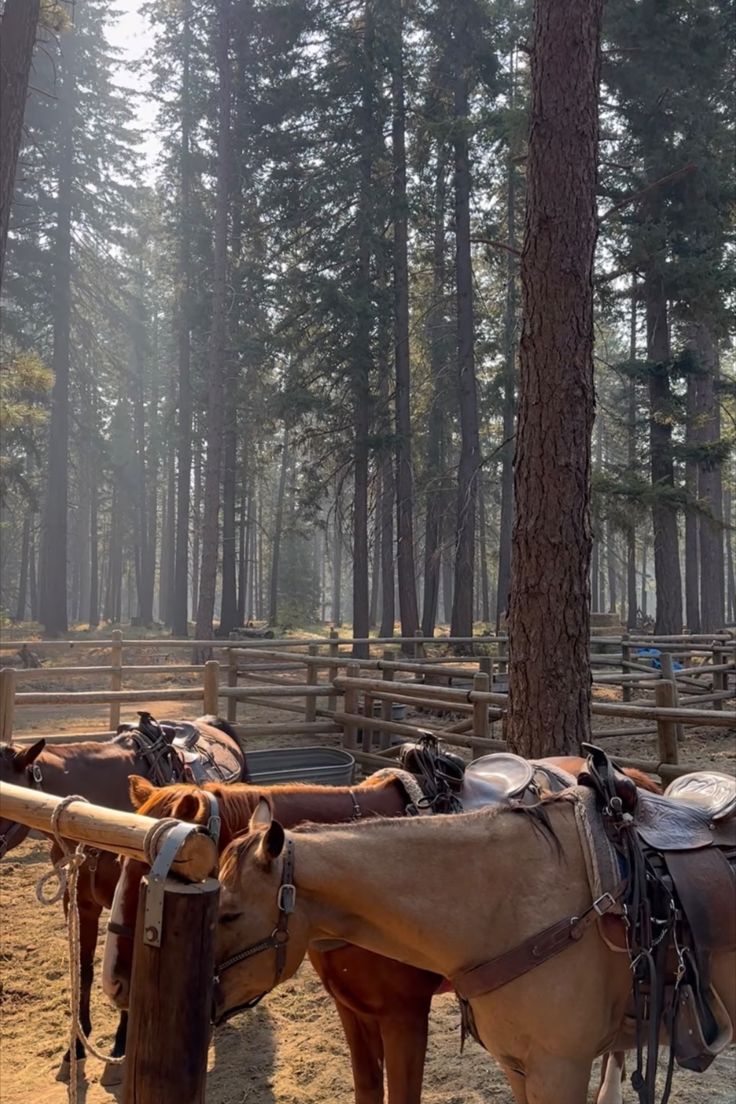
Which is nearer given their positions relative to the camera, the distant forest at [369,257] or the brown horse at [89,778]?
the brown horse at [89,778]

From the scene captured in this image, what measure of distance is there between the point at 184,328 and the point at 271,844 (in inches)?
980

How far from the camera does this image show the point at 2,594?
4488 cm

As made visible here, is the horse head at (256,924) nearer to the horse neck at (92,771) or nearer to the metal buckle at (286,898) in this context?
the metal buckle at (286,898)

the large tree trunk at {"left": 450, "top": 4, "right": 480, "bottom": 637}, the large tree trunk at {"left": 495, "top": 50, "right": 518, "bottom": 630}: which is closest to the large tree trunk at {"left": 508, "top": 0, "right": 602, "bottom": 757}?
the large tree trunk at {"left": 450, "top": 4, "right": 480, "bottom": 637}

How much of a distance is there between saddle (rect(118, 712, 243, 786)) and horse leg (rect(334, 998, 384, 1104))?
1.59 meters

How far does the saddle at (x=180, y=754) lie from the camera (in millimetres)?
4273

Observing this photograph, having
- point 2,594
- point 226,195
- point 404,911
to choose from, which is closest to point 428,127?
point 226,195

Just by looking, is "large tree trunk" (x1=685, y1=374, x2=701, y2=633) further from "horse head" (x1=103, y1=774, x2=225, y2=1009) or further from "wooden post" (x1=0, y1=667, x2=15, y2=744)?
"horse head" (x1=103, y1=774, x2=225, y2=1009)

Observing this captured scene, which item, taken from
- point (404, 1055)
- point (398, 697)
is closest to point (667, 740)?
point (398, 697)

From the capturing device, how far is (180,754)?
4.38m

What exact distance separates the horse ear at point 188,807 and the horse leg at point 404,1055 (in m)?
1.04

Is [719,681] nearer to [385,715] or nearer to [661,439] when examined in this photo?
[661,439]

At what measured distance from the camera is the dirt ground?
349 cm

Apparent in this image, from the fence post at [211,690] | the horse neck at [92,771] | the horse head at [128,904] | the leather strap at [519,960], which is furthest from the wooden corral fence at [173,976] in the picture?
the fence post at [211,690]
